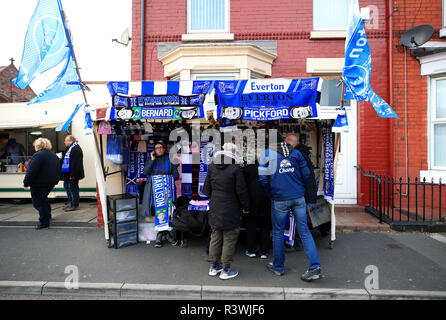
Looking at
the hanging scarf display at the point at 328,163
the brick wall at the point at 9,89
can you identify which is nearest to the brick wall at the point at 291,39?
the hanging scarf display at the point at 328,163

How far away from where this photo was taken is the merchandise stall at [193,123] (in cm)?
442

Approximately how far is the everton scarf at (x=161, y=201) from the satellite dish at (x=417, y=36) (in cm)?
659

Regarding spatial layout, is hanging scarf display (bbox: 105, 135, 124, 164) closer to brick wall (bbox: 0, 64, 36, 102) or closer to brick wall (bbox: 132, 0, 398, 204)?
brick wall (bbox: 132, 0, 398, 204)

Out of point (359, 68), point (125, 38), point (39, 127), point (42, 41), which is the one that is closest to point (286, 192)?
point (359, 68)

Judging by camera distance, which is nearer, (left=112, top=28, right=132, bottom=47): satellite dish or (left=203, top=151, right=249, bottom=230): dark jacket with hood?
(left=203, top=151, right=249, bottom=230): dark jacket with hood

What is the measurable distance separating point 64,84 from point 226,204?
342 cm

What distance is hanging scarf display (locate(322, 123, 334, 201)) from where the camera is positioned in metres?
4.91

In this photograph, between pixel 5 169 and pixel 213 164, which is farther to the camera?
pixel 5 169

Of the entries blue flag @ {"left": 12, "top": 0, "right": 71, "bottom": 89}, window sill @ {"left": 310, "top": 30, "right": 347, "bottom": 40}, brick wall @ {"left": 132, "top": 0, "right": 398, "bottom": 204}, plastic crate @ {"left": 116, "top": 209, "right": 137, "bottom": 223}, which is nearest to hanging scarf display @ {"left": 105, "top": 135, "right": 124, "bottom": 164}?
plastic crate @ {"left": 116, "top": 209, "right": 137, "bottom": 223}

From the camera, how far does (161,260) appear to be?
4.26 metres
